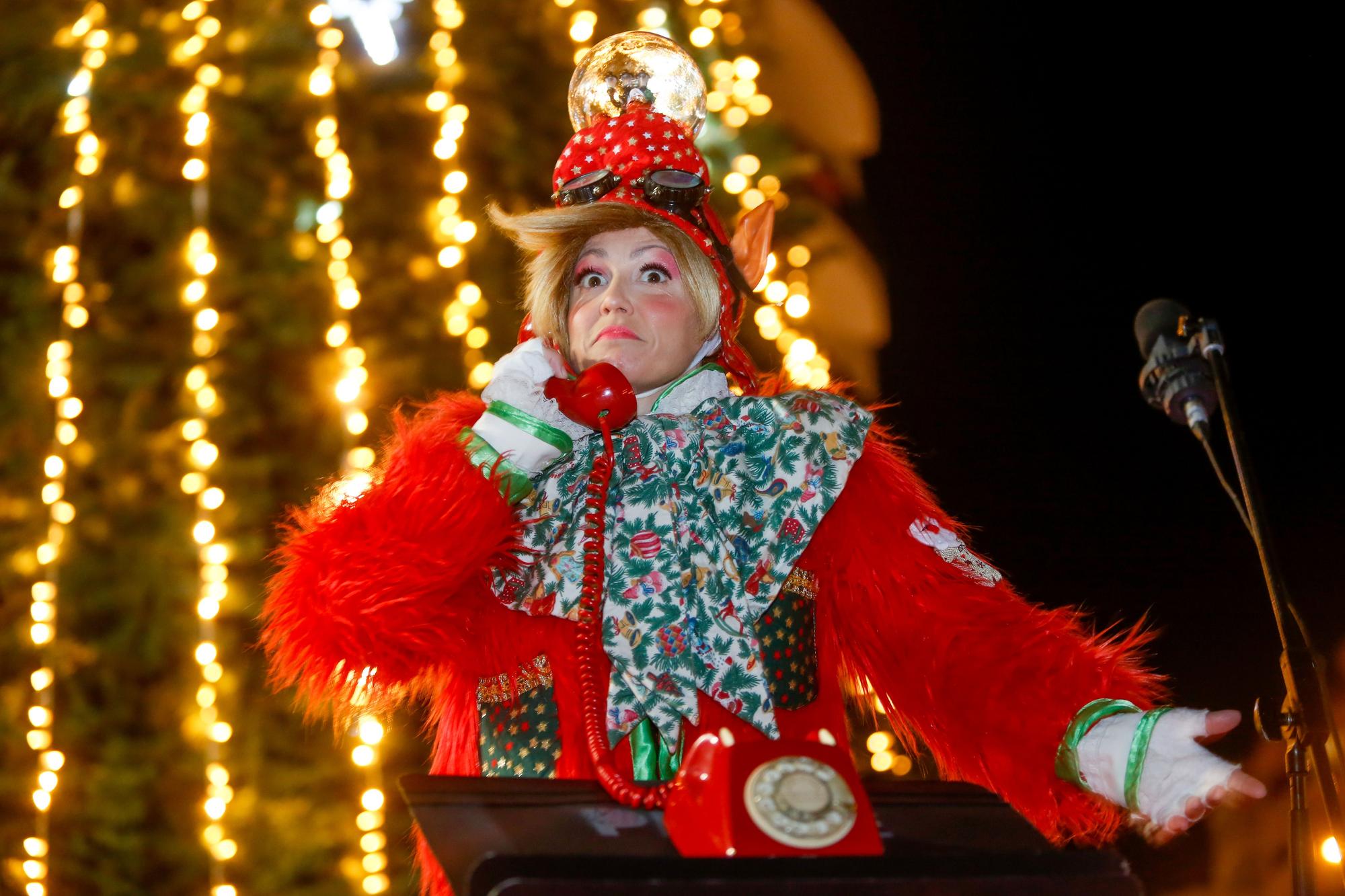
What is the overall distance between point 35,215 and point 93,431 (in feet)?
1.35

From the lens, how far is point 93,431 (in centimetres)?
178

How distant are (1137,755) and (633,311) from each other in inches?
26.9

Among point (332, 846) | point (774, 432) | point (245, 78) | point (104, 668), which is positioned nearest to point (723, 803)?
point (774, 432)

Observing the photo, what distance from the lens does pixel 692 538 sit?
1.16 metres

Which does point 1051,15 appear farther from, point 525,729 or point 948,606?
point 525,729

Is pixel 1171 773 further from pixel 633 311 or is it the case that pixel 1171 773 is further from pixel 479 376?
pixel 479 376

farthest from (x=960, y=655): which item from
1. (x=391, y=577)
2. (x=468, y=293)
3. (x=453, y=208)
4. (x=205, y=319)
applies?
(x=205, y=319)

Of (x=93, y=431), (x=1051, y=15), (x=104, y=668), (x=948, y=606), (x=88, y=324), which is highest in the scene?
(x=1051, y=15)

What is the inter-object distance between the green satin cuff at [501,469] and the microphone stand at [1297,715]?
2.58ft

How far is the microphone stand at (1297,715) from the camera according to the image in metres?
1.14

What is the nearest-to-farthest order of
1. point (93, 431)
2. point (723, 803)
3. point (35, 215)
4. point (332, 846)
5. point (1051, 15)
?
point (723, 803) < point (332, 846) < point (93, 431) < point (35, 215) < point (1051, 15)

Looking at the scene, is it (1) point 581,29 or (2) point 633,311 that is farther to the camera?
(1) point 581,29

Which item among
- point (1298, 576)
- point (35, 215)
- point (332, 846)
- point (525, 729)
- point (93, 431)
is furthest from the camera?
point (1298, 576)

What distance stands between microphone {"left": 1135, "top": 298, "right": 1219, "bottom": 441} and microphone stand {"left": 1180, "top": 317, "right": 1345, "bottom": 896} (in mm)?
112
